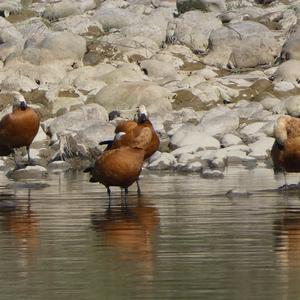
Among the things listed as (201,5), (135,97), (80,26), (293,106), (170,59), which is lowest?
(293,106)

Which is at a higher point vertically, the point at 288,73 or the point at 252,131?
the point at 288,73

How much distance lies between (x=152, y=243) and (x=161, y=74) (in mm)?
22985

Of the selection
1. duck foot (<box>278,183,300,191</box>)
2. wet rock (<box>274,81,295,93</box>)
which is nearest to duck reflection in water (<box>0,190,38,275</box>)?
duck foot (<box>278,183,300,191</box>)

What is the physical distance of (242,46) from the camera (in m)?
36.1

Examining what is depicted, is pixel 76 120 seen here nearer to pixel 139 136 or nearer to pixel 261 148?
pixel 261 148

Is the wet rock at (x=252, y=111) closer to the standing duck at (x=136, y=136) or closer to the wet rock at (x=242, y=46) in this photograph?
the wet rock at (x=242, y=46)

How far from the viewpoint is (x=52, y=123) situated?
94.4ft

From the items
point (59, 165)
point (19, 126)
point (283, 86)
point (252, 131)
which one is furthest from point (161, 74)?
point (19, 126)

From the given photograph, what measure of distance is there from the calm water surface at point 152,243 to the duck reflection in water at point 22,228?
0.01 meters

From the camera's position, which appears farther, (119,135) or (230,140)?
(230,140)

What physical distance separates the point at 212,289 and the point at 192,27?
3014cm

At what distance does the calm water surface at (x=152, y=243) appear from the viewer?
9492mm

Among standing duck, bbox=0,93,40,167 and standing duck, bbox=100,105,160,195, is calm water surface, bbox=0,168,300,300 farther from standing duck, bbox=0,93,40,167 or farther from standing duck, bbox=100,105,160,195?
standing duck, bbox=0,93,40,167

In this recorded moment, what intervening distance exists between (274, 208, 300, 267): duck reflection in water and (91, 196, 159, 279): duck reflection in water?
47.3 inches
